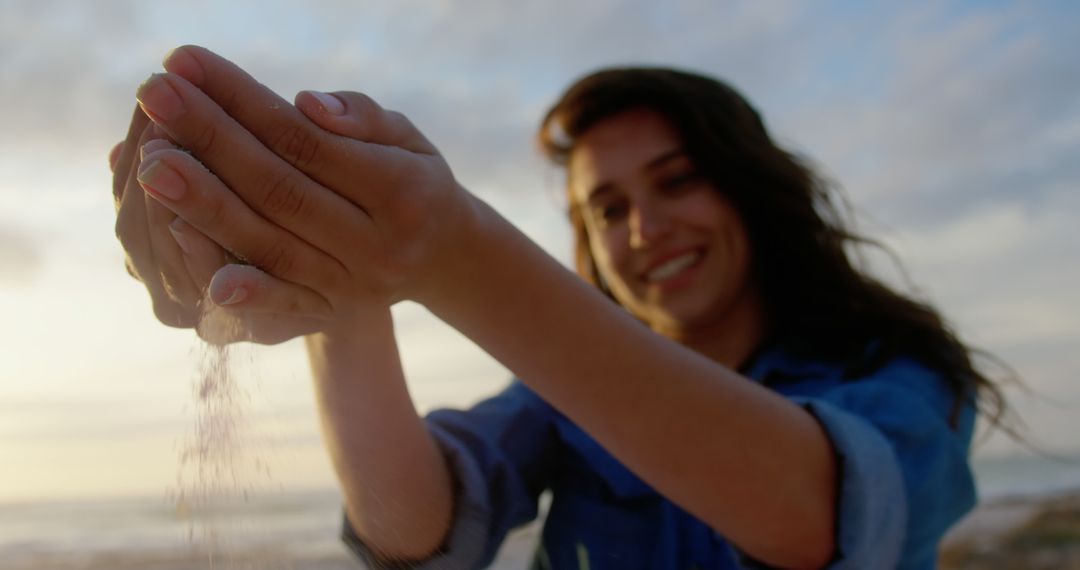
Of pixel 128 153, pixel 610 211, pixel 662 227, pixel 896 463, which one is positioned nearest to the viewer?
pixel 128 153

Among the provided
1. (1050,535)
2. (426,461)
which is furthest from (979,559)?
(426,461)

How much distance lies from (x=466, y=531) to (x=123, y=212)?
4.45 feet

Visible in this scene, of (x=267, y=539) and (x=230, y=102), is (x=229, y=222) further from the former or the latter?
(x=267, y=539)

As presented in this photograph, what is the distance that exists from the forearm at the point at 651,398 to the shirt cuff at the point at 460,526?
0.77 metres

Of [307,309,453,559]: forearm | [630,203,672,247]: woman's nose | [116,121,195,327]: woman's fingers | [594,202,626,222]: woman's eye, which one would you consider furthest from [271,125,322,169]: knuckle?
[594,202,626,222]: woman's eye

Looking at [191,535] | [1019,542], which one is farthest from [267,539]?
[1019,542]

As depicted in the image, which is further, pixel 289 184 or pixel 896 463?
pixel 896 463

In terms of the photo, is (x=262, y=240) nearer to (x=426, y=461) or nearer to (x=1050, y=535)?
(x=426, y=461)

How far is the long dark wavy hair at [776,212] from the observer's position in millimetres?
2512

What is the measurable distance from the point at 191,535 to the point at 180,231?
2.29 ft

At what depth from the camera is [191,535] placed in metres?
1.54

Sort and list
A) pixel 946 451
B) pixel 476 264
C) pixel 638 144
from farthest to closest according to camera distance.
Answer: pixel 638 144
pixel 946 451
pixel 476 264

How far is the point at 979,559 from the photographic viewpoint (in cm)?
740

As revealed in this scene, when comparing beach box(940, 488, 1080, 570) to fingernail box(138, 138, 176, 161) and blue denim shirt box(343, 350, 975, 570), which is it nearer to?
blue denim shirt box(343, 350, 975, 570)
